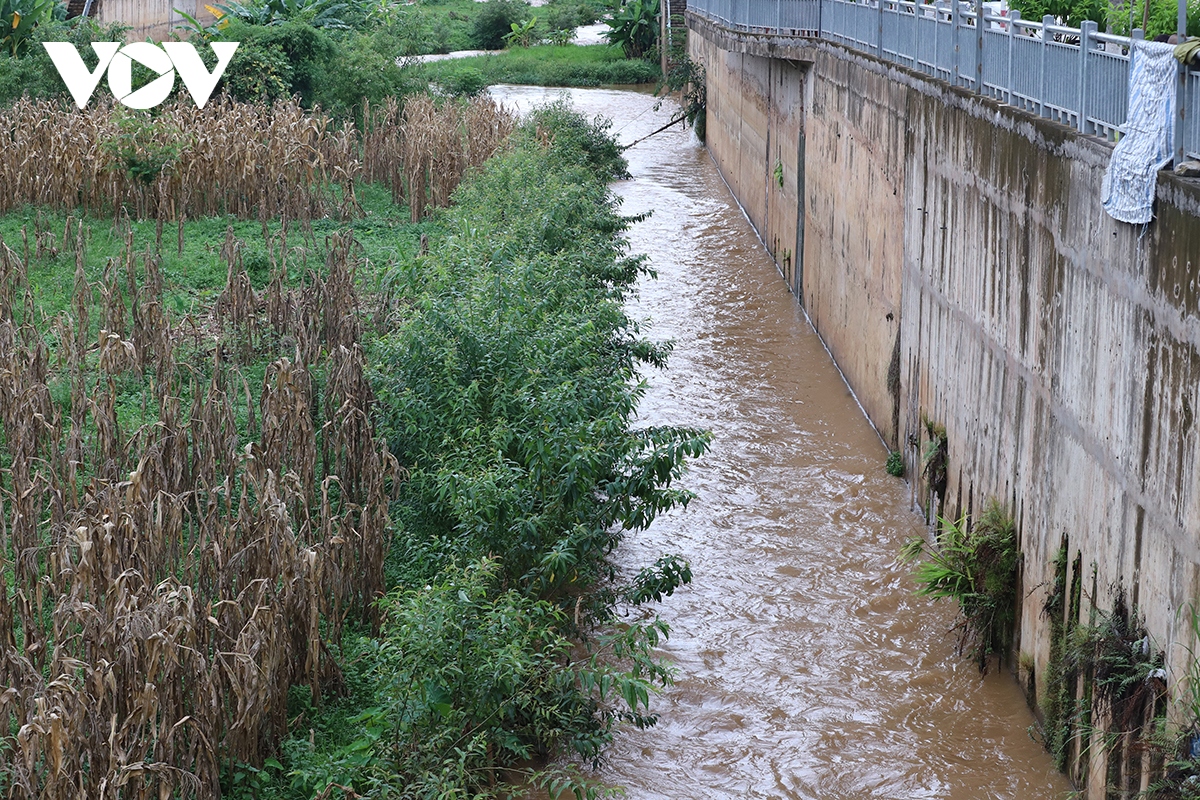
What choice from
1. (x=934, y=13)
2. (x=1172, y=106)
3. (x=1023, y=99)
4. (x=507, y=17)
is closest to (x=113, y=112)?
(x=934, y=13)

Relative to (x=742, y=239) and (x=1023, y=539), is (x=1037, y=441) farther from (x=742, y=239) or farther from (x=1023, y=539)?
(x=742, y=239)

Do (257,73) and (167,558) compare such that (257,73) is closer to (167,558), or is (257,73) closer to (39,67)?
(39,67)

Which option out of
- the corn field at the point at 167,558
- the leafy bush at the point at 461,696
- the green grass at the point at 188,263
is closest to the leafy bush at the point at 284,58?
the green grass at the point at 188,263

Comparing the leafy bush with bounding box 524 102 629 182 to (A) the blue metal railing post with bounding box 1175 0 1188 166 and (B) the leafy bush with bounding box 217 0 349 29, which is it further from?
(A) the blue metal railing post with bounding box 1175 0 1188 166

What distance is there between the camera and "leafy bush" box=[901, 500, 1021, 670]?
26.0ft

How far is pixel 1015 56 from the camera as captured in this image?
8.70 metres

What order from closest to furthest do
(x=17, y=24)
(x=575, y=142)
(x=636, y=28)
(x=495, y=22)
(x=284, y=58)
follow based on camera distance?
(x=575, y=142) → (x=284, y=58) → (x=17, y=24) → (x=636, y=28) → (x=495, y=22)

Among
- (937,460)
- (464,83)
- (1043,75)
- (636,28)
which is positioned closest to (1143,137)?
(1043,75)

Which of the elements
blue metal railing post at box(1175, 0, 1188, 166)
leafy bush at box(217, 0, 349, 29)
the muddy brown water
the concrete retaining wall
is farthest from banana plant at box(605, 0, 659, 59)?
blue metal railing post at box(1175, 0, 1188, 166)

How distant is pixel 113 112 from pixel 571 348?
13.1 m

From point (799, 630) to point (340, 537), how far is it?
10.7ft

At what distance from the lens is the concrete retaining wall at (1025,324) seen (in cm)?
566

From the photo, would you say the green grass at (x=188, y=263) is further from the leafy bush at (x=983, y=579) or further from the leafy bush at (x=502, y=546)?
the leafy bush at (x=983, y=579)

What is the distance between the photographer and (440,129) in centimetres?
2003
